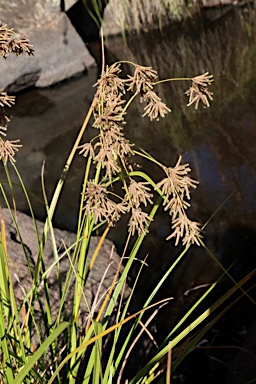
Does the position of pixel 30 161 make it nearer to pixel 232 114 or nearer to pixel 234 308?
pixel 232 114

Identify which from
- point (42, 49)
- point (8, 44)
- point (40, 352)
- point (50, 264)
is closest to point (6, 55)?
point (8, 44)

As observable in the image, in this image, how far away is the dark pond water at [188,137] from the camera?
9.64 feet

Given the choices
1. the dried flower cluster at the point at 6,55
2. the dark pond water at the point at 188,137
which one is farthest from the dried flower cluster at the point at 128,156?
the dark pond water at the point at 188,137

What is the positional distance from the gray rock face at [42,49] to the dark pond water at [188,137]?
0.12 metres

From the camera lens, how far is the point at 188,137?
13.5 feet

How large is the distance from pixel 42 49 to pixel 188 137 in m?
2.30

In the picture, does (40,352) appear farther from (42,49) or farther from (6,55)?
(42,49)

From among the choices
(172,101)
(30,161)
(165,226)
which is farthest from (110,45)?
(165,226)

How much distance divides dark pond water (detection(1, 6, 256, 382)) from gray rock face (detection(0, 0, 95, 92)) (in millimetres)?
123

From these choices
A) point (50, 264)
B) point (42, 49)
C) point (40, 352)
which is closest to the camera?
point (40, 352)

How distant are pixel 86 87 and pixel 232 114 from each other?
5.45ft

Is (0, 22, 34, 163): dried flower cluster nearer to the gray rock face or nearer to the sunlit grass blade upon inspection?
the sunlit grass blade

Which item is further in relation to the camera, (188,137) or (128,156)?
(188,137)

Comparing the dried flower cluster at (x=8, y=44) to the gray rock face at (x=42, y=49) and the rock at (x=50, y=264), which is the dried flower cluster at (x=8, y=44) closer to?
the rock at (x=50, y=264)
